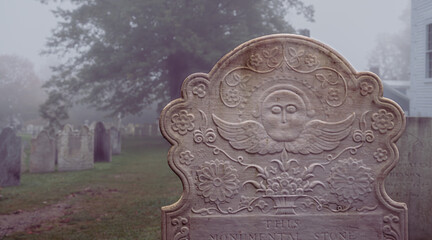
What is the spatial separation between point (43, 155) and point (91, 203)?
Result: 417cm

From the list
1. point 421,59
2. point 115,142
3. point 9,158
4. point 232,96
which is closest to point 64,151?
point 9,158

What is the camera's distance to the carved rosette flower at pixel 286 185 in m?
3.14

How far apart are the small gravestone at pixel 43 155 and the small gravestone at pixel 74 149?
0.90 ft

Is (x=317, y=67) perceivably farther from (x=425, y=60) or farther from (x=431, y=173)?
(x=425, y=60)

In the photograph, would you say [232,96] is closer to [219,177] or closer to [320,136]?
[219,177]

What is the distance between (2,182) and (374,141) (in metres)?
8.61

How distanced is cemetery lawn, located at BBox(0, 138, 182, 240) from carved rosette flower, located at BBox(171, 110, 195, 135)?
106 inches

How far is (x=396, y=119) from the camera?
10.3ft

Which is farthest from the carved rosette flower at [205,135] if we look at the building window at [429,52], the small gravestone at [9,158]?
the building window at [429,52]

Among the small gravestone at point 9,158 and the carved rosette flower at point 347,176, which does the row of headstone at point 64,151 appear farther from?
the carved rosette flower at point 347,176

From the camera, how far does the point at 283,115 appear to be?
3.12 m

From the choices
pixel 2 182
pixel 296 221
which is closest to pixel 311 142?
pixel 296 221

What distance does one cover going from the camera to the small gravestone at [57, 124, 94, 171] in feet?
36.9

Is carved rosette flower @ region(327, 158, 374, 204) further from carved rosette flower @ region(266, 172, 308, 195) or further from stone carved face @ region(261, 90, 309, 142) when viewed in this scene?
stone carved face @ region(261, 90, 309, 142)
